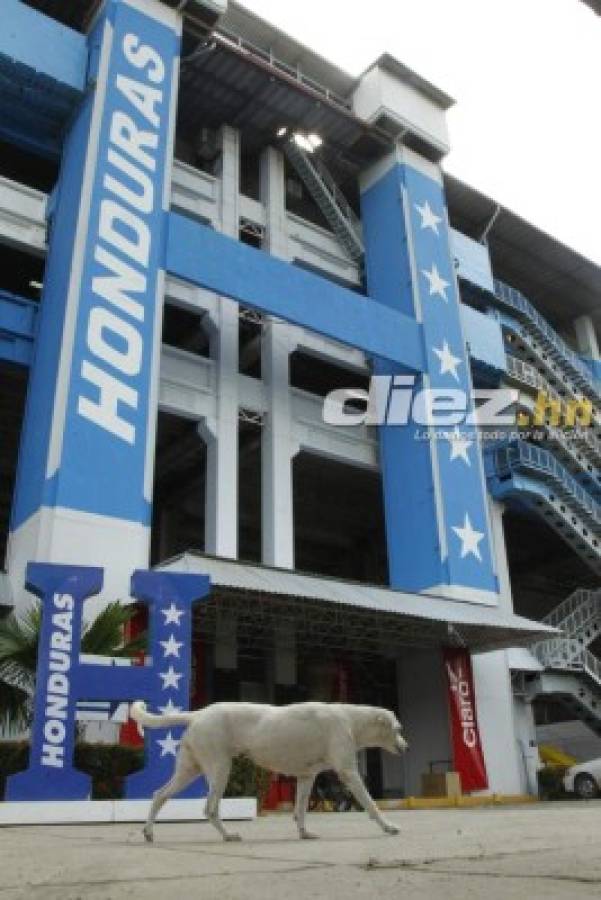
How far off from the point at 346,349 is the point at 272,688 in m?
11.2

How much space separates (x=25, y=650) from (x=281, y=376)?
13.3 metres

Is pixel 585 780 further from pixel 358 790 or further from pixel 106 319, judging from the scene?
pixel 358 790

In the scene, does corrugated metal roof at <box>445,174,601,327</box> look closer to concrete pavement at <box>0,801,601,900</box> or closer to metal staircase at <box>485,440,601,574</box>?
metal staircase at <box>485,440,601,574</box>

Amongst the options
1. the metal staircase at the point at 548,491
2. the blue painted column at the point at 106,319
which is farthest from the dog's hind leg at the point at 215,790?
the metal staircase at the point at 548,491

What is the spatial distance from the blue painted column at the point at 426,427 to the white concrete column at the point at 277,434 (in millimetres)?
3391

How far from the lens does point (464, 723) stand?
2298 cm

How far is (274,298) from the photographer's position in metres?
23.3

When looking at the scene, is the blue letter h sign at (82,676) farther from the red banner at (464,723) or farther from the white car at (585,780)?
the white car at (585,780)

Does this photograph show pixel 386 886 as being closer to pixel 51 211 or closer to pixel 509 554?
pixel 51 211

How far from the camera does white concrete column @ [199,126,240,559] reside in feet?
71.4

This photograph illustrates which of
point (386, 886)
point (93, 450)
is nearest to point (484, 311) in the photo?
point (93, 450)

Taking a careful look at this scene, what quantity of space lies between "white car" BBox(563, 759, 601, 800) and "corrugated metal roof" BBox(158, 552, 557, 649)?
3465 millimetres

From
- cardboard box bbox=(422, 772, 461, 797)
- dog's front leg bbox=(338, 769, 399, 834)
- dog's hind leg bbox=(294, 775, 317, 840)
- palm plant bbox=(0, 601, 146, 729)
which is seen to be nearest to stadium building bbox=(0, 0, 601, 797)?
cardboard box bbox=(422, 772, 461, 797)

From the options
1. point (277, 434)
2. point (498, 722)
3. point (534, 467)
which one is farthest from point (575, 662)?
point (277, 434)
